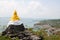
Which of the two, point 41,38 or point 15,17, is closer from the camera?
point 41,38

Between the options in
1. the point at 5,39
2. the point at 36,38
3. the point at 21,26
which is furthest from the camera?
A: the point at 21,26

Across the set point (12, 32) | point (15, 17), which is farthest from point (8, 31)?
point (15, 17)

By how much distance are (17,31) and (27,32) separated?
72 cm

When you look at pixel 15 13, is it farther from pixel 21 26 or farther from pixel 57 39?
pixel 57 39

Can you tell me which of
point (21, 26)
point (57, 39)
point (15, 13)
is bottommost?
point (57, 39)

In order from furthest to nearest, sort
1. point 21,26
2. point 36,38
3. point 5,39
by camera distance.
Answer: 1. point 21,26
2. point 36,38
3. point 5,39

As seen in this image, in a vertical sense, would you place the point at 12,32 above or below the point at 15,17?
below

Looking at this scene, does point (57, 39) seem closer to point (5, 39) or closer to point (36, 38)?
point (36, 38)

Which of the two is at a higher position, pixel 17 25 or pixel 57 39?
pixel 17 25

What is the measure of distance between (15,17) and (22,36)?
6.27 feet

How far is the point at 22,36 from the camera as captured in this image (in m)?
14.7

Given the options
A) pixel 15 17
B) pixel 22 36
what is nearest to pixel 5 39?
pixel 22 36

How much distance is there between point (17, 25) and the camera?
1521 centimetres

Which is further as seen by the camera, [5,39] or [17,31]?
[17,31]
